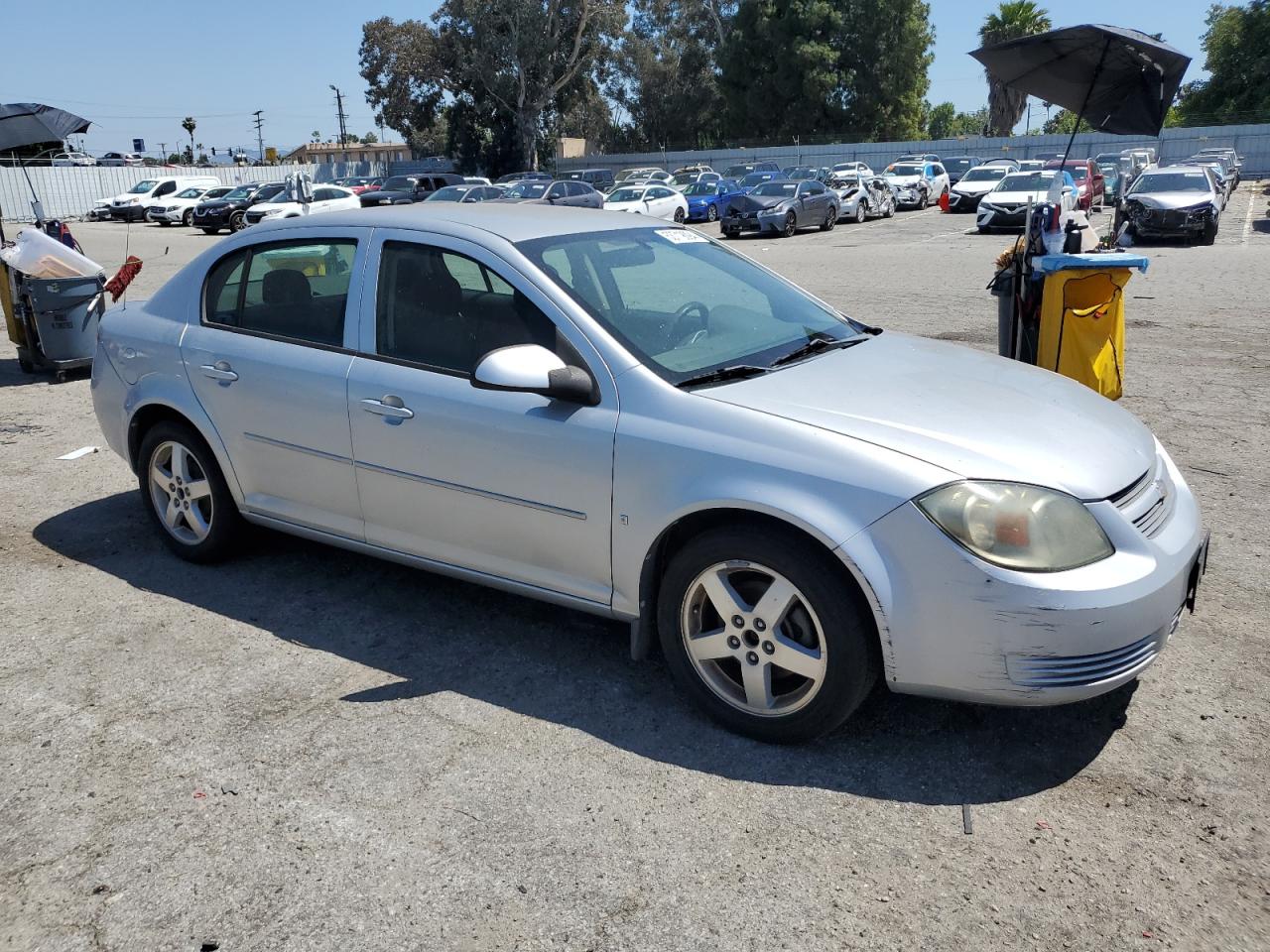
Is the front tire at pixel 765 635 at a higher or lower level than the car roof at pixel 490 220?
lower

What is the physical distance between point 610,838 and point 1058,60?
6.90 meters

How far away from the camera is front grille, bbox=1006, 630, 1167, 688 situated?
3.00 meters

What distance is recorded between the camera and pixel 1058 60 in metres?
7.62

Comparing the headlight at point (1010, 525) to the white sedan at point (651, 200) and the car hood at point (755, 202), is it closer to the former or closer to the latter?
the car hood at point (755, 202)

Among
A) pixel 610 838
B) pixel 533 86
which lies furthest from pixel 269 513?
pixel 533 86

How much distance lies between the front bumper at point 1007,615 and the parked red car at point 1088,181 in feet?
91.4

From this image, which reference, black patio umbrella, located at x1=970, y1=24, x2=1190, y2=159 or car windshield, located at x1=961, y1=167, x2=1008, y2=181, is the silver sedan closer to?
black patio umbrella, located at x1=970, y1=24, x2=1190, y2=159

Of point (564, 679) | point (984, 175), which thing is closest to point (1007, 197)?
point (984, 175)

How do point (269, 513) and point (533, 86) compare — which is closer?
point (269, 513)

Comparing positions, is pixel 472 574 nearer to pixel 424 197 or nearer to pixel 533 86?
pixel 424 197

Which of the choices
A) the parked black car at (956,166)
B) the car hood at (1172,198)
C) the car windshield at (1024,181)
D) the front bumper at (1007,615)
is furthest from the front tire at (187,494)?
the parked black car at (956,166)

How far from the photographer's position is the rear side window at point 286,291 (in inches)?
172

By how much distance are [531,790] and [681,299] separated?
1919 mm

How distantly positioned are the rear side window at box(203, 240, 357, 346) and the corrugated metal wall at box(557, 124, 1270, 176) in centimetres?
4668
